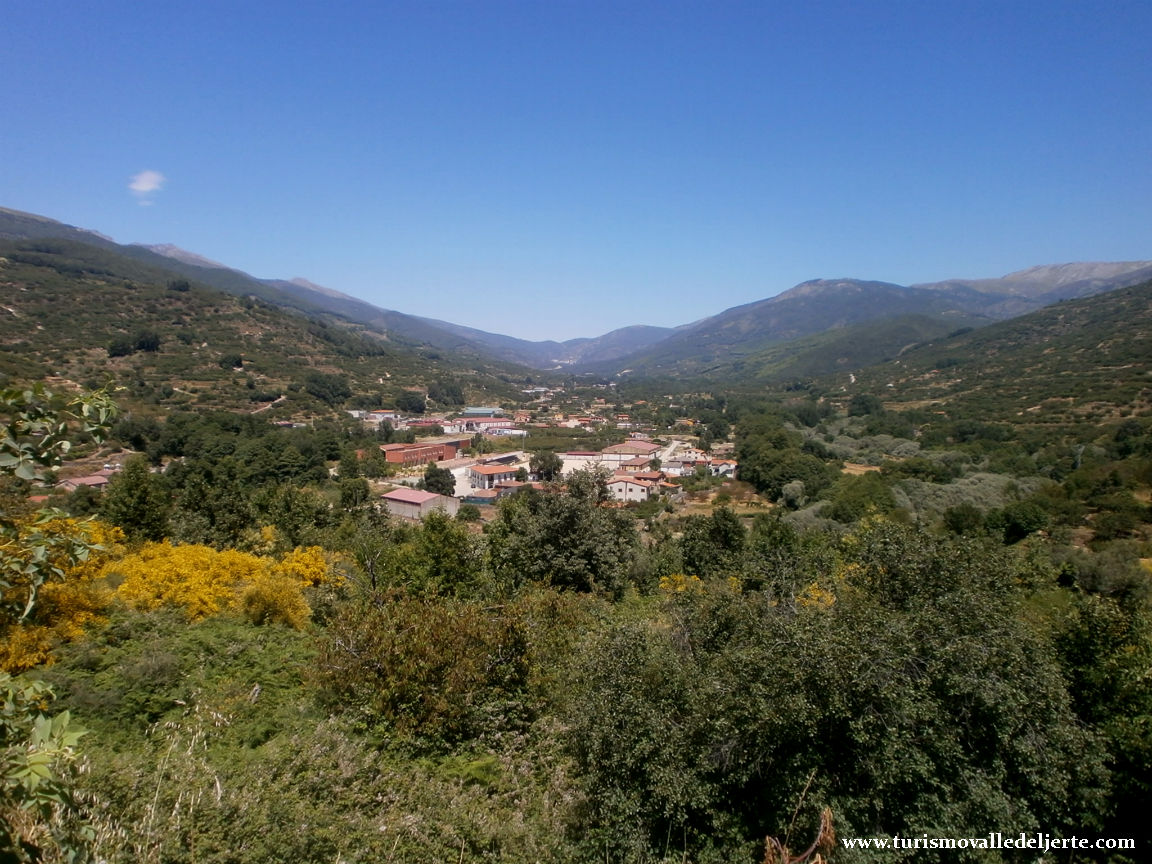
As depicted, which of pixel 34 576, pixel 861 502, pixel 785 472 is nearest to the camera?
pixel 34 576

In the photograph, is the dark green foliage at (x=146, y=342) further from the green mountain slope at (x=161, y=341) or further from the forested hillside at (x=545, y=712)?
the forested hillside at (x=545, y=712)

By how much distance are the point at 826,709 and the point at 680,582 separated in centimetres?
1310

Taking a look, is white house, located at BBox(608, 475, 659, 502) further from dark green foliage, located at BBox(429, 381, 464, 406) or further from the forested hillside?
dark green foliage, located at BBox(429, 381, 464, 406)

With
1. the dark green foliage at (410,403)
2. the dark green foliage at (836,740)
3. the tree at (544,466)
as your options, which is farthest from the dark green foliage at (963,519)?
the dark green foliage at (410,403)

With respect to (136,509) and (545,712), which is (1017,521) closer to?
(545,712)

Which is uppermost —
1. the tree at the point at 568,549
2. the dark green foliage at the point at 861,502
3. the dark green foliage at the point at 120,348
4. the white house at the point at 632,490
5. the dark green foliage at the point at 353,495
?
the dark green foliage at the point at 120,348

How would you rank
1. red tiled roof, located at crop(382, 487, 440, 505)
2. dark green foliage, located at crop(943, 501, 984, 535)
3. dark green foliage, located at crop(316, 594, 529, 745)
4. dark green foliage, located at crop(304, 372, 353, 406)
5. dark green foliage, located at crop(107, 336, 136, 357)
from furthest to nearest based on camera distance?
dark green foliage, located at crop(304, 372, 353, 406)
dark green foliage, located at crop(107, 336, 136, 357)
red tiled roof, located at crop(382, 487, 440, 505)
dark green foliage, located at crop(943, 501, 984, 535)
dark green foliage, located at crop(316, 594, 529, 745)

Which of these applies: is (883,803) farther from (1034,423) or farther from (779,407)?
(779,407)

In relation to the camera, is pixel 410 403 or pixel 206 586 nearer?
pixel 206 586

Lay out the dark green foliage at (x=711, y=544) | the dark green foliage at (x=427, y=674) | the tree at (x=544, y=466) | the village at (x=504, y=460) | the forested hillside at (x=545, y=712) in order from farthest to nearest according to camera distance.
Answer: the tree at (x=544, y=466) < the village at (x=504, y=460) < the dark green foliage at (x=711, y=544) < the dark green foliage at (x=427, y=674) < the forested hillside at (x=545, y=712)

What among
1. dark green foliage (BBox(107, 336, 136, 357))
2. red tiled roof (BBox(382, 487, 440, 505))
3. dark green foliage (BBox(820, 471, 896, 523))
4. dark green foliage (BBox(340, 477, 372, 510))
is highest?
dark green foliage (BBox(107, 336, 136, 357))

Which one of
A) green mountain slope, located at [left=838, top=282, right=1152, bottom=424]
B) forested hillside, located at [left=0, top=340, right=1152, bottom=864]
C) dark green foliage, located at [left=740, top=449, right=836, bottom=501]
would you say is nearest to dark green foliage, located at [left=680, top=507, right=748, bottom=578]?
forested hillside, located at [left=0, top=340, right=1152, bottom=864]

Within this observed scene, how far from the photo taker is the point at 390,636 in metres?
7.89

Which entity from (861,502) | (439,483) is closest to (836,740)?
(861,502)
